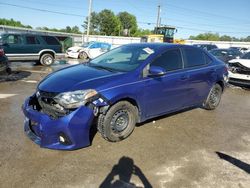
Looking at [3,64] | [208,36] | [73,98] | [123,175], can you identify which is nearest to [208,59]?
[73,98]

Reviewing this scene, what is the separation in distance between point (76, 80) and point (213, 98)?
12.8 feet

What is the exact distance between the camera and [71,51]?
20.1m

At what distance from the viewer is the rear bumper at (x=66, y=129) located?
3.47m

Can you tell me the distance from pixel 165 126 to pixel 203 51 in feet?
6.99

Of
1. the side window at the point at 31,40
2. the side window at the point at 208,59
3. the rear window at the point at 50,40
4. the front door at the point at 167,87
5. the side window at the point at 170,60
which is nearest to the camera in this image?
the front door at the point at 167,87

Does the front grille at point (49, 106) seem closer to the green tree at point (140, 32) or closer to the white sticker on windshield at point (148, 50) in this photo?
the white sticker on windshield at point (148, 50)

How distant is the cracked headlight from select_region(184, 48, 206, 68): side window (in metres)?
2.52

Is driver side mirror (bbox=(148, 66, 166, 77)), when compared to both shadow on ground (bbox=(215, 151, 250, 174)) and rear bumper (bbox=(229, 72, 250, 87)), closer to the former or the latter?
shadow on ground (bbox=(215, 151, 250, 174))

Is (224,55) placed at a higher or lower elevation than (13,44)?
higher

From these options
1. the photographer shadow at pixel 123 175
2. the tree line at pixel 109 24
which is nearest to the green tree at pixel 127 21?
the tree line at pixel 109 24

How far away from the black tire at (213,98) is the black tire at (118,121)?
2641mm

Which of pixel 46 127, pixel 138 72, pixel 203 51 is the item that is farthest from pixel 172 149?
pixel 203 51

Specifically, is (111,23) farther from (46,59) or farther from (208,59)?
(208,59)

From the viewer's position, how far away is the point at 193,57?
553 centimetres
